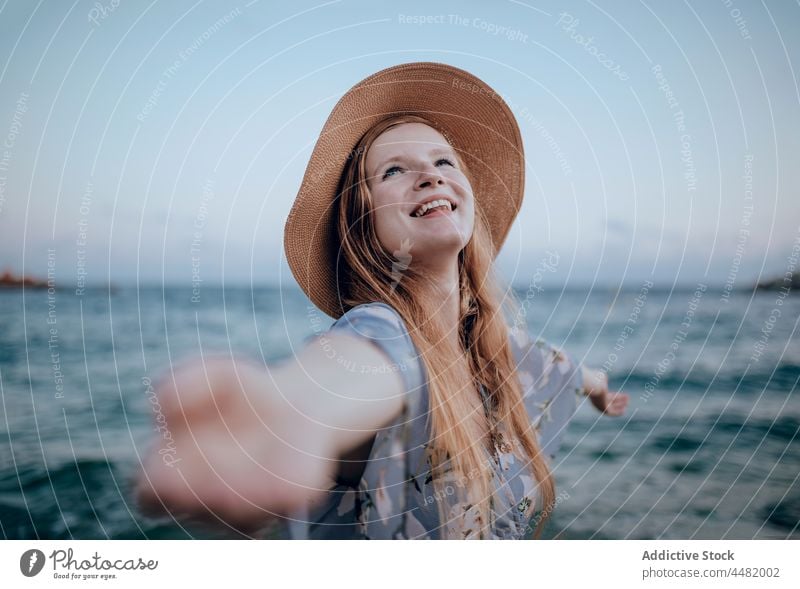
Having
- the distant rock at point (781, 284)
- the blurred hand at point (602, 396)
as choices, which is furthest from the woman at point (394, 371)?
the distant rock at point (781, 284)

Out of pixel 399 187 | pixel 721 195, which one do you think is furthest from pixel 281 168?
pixel 721 195

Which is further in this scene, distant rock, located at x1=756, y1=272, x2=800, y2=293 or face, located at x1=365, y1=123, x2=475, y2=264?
distant rock, located at x1=756, y1=272, x2=800, y2=293

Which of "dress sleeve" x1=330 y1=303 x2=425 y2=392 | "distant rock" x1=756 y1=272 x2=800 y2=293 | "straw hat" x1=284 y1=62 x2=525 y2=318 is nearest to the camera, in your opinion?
"dress sleeve" x1=330 y1=303 x2=425 y2=392

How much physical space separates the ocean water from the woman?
0.32 ft

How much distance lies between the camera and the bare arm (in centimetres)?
191

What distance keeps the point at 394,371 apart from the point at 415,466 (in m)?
0.23

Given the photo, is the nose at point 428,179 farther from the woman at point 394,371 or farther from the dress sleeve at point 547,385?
the dress sleeve at point 547,385

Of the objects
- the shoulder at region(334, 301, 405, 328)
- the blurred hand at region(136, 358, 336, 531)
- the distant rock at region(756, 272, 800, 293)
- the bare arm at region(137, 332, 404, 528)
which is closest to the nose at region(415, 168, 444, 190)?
the shoulder at region(334, 301, 405, 328)

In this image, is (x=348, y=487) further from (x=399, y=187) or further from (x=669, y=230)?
(x=669, y=230)

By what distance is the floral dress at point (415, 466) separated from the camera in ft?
6.21

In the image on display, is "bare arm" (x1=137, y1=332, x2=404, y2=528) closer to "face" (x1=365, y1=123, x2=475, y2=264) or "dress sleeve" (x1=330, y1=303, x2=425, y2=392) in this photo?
"dress sleeve" (x1=330, y1=303, x2=425, y2=392)

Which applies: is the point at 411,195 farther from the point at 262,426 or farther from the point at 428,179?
the point at 262,426

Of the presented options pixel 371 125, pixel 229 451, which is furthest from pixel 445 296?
pixel 229 451

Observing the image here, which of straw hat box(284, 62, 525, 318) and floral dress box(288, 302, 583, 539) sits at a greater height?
straw hat box(284, 62, 525, 318)
